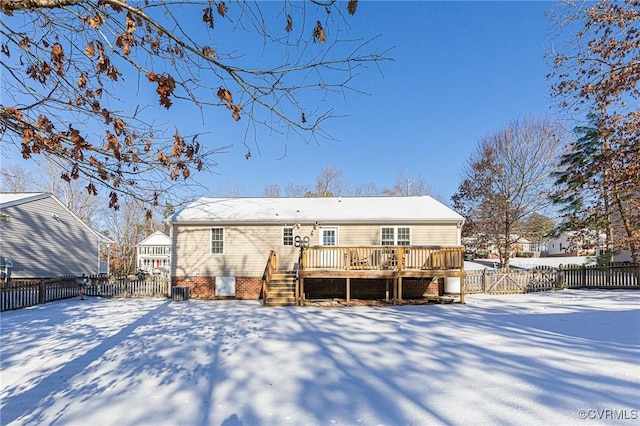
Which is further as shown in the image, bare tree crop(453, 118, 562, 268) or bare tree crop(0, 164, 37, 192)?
bare tree crop(453, 118, 562, 268)

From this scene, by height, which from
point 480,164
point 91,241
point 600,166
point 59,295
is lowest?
point 59,295

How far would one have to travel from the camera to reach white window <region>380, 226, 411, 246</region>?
13727 millimetres

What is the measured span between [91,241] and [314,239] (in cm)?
1555

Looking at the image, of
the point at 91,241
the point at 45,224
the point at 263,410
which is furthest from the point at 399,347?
the point at 91,241

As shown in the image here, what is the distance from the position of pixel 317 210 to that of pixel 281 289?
433 centimetres

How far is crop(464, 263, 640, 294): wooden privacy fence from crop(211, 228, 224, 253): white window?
10.8 m

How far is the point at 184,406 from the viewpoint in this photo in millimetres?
3705

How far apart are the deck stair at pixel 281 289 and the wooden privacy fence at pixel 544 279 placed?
25.6 feet

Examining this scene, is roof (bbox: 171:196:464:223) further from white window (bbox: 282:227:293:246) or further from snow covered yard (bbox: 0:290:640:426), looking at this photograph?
snow covered yard (bbox: 0:290:640:426)

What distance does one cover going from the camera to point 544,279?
590 inches

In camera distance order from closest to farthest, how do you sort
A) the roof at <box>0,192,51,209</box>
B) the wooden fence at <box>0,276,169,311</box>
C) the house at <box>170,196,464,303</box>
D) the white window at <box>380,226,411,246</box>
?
the wooden fence at <box>0,276,169,311</box> → the house at <box>170,196,464,303</box> → the white window at <box>380,226,411,246</box> → the roof at <box>0,192,51,209</box>

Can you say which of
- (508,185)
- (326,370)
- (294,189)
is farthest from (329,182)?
(326,370)

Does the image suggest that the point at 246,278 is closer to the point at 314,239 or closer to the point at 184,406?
the point at 314,239

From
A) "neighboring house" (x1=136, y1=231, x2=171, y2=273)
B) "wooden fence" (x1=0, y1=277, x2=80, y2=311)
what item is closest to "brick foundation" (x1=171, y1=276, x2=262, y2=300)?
"wooden fence" (x1=0, y1=277, x2=80, y2=311)
